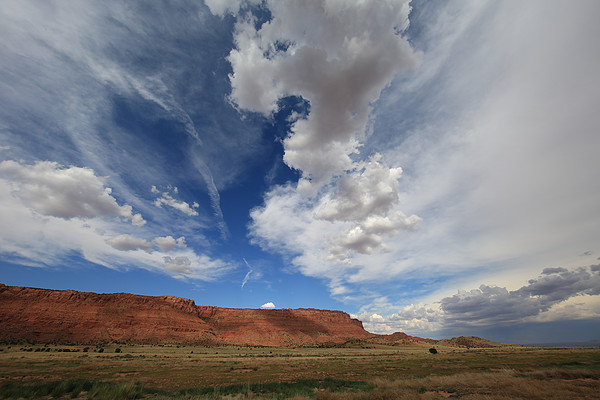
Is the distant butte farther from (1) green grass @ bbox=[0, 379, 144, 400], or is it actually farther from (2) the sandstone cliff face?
(1) green grass @ bbox=[0, 379, 144, 400]

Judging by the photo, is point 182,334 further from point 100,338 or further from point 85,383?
point 85,383

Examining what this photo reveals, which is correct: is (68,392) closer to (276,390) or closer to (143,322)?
(276,390)

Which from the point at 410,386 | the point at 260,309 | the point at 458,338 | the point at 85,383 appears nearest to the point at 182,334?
the point at 260,309

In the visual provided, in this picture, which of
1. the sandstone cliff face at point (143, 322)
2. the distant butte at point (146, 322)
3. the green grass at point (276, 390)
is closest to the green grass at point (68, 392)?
the green grass at point (276, 390)

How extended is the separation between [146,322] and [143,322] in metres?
1.13

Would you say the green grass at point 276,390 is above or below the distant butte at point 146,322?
below

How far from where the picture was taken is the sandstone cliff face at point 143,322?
86000mm

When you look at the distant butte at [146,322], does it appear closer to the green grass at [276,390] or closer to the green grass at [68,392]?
the green grass at [68,392]

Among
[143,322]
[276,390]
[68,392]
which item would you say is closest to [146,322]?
[143,322]

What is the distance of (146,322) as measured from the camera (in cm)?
10675

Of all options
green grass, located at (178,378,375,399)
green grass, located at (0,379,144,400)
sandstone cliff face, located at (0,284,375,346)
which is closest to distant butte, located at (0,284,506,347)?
sandstone cliff face, located at (0,284,375,346)

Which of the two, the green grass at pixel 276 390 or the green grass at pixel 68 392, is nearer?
the green grass at pixel 68 392

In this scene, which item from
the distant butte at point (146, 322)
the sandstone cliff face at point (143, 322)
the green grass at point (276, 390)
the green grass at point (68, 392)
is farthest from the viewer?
the sandstone cliff face at point (143, 322)

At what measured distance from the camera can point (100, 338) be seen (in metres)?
89.3
